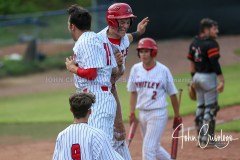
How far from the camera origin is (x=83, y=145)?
20.1 ft

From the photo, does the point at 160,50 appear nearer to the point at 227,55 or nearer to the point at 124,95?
the point at 227,55

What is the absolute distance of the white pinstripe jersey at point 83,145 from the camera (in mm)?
6121

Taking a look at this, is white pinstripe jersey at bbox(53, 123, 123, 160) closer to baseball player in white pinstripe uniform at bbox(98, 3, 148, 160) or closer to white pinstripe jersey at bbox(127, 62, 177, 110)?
baseball player in white pinstripe uniform at bbox(98, 3, 148, 160)

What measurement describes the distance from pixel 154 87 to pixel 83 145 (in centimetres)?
392

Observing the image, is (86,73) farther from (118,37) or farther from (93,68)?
(118,37)

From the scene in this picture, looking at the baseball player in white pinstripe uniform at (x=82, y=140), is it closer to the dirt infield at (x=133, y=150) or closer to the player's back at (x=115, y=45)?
the player's back at (x=115, y=45)

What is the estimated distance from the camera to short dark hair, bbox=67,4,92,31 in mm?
7484

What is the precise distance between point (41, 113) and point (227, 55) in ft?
32.2

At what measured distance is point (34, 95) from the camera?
862 inches

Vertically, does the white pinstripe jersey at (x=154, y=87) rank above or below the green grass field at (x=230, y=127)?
above

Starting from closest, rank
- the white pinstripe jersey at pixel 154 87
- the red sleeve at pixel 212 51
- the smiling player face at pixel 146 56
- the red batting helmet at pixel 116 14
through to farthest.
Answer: the red batting helmet at pixel 116 14 < the white pinstripe jersey at pixel 154 87 < the smiling player face at pixel 146 56 < the red sleeve at pixel 212 51

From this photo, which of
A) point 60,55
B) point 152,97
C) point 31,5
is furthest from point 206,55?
point 31,5

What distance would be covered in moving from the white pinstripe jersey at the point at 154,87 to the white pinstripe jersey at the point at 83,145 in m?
3.67

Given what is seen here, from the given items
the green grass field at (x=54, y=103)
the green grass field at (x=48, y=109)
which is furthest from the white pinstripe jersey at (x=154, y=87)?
the green grass field at (x=54, y=103)
